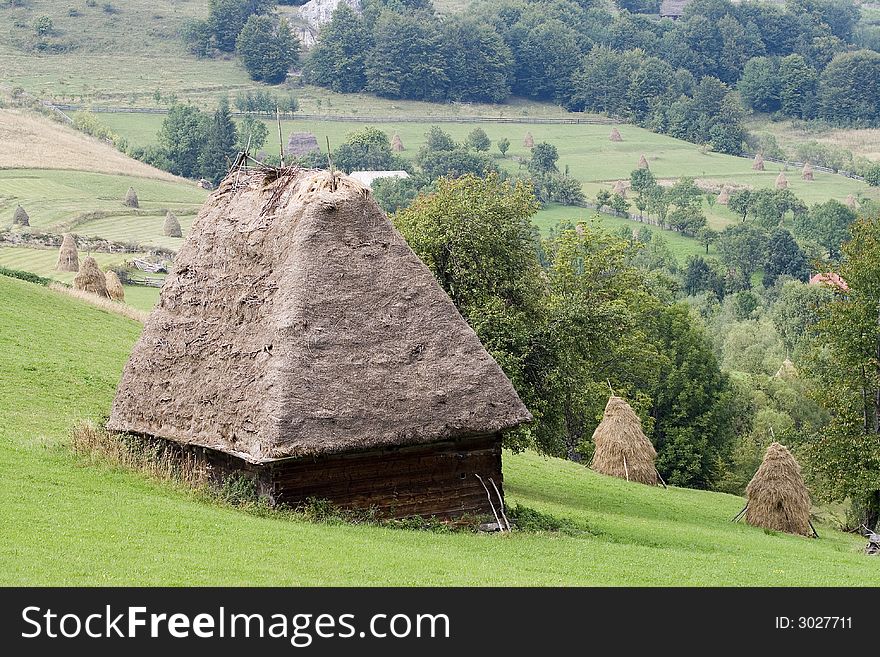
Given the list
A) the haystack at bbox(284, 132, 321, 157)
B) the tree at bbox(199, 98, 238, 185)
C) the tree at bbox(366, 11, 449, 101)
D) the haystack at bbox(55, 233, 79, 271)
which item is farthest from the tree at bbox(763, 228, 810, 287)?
the tree at bbox(366, 11, 449, 101)

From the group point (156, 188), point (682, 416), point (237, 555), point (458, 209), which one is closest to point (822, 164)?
point (156, 188)

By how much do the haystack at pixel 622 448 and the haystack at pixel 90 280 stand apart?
20.0 meters

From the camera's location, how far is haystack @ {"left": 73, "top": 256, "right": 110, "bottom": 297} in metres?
45.4

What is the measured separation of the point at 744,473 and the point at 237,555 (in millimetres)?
40647

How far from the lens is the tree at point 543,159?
14175 cm

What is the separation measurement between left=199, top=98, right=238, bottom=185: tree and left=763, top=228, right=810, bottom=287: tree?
2310 inches

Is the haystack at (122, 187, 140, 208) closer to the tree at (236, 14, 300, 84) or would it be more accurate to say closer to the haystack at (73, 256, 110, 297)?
the haystack at (73, 256, 110, 297)

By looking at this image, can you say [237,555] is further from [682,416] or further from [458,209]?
[682,416]

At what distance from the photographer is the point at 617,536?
928 inches

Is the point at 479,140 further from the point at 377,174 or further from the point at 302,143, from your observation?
the point at 302,143

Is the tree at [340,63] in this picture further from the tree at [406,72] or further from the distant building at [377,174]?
the distant building at [377,174]

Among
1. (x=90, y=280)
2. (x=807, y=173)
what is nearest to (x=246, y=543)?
(x=90, y=280)

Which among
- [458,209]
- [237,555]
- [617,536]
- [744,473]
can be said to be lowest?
[744,473]
